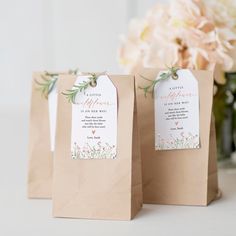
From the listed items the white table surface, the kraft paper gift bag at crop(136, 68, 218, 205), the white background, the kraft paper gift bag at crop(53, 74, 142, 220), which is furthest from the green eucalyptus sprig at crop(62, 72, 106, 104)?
the white background

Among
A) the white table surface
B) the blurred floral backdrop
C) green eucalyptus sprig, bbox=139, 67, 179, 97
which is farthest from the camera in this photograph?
the blurred floral backdrop

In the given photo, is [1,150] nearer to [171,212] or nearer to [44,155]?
[44,155]

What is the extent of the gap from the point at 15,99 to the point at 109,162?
4.22 ft

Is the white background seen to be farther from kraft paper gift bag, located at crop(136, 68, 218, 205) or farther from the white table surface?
kraft paper gift bag, located at crop(136, 68, 218, 205)

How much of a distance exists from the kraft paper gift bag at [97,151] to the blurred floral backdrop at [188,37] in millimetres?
279

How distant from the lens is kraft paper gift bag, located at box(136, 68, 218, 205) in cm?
118

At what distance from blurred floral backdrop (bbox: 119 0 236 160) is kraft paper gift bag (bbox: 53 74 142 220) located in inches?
11.0

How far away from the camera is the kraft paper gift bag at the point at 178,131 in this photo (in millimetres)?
1181

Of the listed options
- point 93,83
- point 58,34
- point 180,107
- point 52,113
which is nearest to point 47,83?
point 52,113

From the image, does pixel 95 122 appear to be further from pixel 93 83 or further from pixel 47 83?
pixel 47 83

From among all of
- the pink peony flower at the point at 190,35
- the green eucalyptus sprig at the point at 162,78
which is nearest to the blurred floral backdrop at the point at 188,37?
the pink peony flower at the point at 190,35

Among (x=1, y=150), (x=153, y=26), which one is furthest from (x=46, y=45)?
(x=153, y=26)

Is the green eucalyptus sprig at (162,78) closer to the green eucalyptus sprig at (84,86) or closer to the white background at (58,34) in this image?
the green eucalyptus sprig at (84,86)

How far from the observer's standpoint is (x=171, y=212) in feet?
3.82
